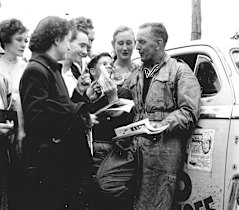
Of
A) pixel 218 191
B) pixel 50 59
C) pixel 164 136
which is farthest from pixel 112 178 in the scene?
pixel 50 59

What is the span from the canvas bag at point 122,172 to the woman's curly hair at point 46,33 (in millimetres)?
1154

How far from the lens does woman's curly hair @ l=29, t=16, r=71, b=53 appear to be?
3393 millimetres

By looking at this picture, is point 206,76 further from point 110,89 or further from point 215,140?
point 110,89

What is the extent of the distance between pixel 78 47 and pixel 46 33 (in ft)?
3.08

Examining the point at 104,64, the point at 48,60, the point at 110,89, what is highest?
the point at 48,60

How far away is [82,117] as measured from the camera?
10.9 feet

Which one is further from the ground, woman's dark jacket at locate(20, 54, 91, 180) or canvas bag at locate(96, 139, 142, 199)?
woman's dark jacket at locate(20, 54, 91, 180)

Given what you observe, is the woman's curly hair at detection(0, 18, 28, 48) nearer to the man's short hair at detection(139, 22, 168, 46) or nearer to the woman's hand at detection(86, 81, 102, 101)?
the woman's hand at detection(86, 81, 102, 101)

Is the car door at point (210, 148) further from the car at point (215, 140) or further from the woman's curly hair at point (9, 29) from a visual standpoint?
the woman's curly hair at point (9, 29)

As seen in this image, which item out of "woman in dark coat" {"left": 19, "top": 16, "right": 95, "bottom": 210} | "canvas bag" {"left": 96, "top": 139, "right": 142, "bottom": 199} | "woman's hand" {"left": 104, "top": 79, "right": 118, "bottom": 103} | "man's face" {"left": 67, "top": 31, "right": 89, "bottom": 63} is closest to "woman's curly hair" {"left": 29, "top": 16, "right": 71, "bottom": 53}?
"woman in dark coat" {"left": 19, "top": 16, "right": 95, "bottom": 210}

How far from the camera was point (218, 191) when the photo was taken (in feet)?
12.1

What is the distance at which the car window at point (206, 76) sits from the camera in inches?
158

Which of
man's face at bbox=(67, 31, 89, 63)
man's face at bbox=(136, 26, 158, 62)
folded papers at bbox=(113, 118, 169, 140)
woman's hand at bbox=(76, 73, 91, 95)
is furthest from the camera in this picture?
man's face at bbox=(67, 31, 89, 63)

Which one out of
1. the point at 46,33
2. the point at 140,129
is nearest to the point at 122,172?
the point at 140,129
